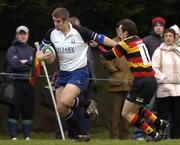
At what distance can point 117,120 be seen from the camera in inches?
599

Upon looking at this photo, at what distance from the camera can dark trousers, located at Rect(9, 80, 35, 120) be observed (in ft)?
48.1

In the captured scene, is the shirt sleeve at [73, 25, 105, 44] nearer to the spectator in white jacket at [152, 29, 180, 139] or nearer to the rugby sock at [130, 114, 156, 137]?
the rugby sock at [130, 114, 156, 137]

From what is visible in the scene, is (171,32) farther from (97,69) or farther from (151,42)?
(97,69)

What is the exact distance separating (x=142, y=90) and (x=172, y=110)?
2.42 metres

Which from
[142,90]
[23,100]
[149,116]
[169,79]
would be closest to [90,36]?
[142,90]

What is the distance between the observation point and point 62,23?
12055 millimetres

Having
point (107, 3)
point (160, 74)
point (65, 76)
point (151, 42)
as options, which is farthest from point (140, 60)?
A: point (107, 3)

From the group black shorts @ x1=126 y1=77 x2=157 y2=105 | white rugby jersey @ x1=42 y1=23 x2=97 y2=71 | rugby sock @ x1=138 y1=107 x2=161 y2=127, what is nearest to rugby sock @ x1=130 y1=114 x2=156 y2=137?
rugby sock @ x1=138 y1=107 x2=161 y2=127

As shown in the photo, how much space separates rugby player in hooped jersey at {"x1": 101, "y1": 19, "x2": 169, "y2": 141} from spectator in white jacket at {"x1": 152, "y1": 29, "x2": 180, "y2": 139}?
2.00 metres

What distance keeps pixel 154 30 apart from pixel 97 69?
147 inches

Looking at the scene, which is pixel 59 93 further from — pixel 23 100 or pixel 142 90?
pixel 23 100

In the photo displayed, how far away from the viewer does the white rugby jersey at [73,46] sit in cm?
1202

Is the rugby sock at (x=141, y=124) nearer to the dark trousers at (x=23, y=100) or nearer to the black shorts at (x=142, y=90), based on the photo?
the black shorts at (x=142, y=90)

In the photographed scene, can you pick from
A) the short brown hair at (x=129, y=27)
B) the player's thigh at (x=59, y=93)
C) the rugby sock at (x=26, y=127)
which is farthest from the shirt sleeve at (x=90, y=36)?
the rugby sock at (x=26, y=127)
